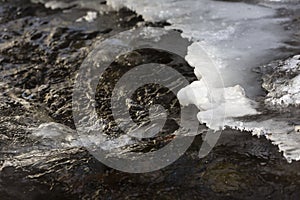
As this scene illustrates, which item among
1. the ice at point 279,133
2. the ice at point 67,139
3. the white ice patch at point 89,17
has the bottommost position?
the ice at point 67,139

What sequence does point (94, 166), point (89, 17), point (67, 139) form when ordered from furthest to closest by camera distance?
point (89, 17) → point (67, 139) → point (94, 166)

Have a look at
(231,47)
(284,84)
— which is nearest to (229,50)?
(231,47)

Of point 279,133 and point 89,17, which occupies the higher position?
point 279,133

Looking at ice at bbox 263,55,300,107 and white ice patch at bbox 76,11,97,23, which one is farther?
white ice patch at bbox 76,11,97,23

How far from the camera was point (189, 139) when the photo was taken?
8.27 ft

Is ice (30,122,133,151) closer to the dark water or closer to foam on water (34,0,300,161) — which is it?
the dark water

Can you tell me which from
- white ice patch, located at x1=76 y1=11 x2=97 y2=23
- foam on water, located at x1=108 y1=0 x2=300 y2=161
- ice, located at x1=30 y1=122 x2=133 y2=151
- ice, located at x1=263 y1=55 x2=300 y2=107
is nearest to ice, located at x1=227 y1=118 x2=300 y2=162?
foam on water, located at x1=108 y1=0 x2=300 y2=161

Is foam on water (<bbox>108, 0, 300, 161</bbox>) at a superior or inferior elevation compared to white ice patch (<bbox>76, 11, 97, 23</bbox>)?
superior

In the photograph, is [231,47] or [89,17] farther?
[89,17]

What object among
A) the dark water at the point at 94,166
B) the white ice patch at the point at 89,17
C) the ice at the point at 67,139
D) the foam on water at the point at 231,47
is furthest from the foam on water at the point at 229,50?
the ice at the point at 67,139

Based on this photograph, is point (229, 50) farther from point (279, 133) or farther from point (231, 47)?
point (279, 133)

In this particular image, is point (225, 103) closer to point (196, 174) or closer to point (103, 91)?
point (196, 174)

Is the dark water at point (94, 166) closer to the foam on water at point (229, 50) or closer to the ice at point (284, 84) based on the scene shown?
the foam on water at point (229, 50)

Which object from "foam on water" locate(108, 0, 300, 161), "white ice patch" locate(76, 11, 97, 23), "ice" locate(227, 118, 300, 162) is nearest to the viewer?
"ice" locate(227, 118, 300, 162)
